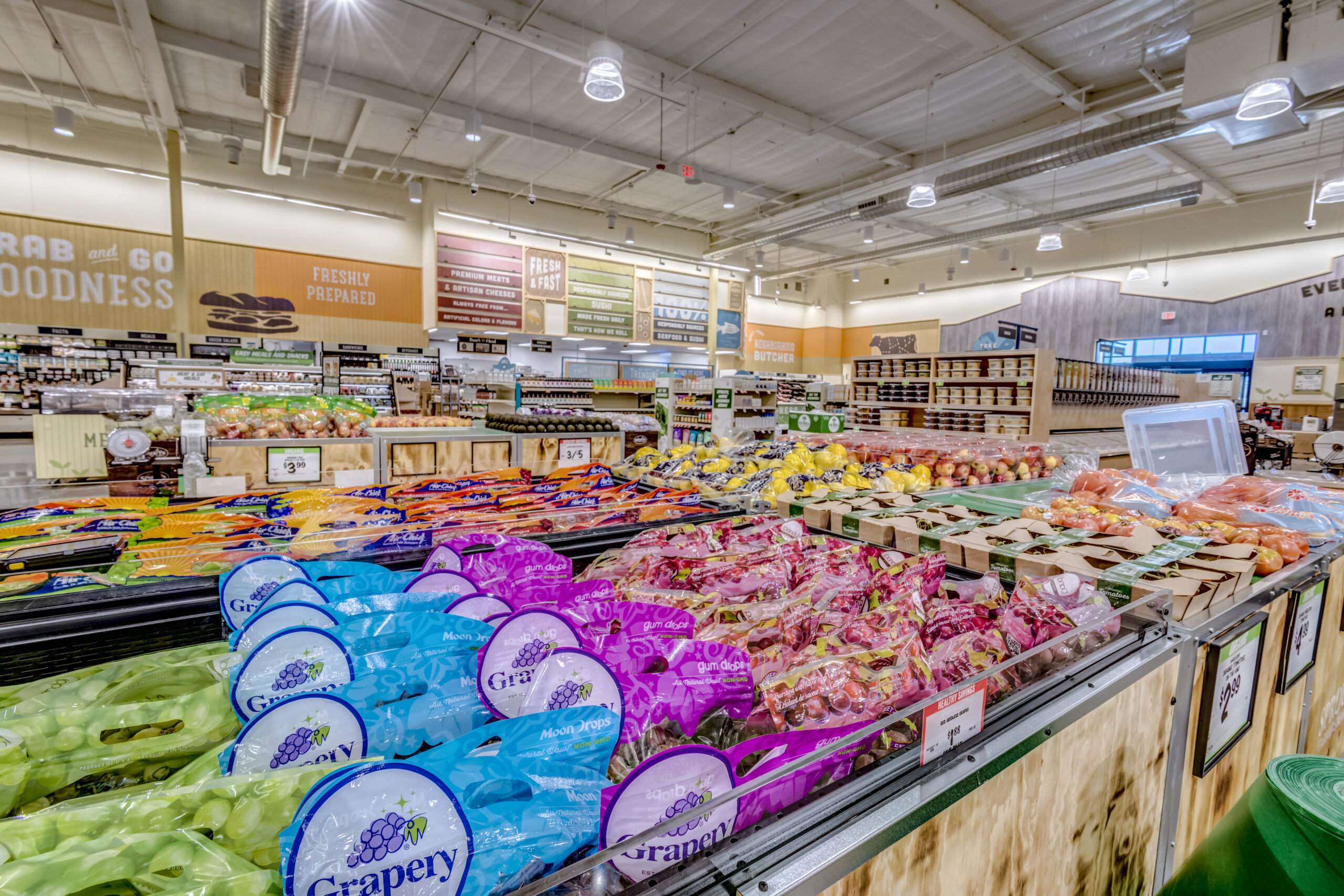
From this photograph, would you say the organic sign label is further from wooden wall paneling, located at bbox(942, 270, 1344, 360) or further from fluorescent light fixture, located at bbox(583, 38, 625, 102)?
wooden wall paneling, located at bbox(942, 270, 1344, 360)

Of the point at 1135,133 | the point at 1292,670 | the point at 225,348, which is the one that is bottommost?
the point at 1292,670

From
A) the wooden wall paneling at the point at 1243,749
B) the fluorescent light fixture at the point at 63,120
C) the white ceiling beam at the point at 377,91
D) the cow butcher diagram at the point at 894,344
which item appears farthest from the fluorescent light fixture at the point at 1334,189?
the fluorescent light fixture at the point at 63,120

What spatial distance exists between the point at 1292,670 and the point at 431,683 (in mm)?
Result: 2104

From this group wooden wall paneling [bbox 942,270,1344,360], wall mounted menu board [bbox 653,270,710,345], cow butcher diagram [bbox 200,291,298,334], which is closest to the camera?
cow butcher diagram [bbox 200,291,298,334]

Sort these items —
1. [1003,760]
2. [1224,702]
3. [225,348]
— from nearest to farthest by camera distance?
1. [1003,760]
2. [1224,702]
3. [225,348]

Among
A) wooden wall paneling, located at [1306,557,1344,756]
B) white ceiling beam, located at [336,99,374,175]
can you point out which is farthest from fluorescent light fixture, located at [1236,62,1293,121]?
white ceiling beam, located at [336,99,374,175]

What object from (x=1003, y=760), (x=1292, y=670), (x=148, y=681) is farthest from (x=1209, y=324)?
(x=148, y=681)

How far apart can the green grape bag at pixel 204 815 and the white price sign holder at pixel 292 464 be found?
257 centimetres

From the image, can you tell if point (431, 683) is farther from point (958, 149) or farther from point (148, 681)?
point (958, 149)

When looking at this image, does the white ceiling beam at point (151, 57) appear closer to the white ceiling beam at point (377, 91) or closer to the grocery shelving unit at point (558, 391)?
the white ceiling beam at point (377, 91)

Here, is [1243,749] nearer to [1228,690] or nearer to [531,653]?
[1228,690]

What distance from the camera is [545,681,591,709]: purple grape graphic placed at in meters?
0.75

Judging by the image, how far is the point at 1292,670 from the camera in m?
1.55

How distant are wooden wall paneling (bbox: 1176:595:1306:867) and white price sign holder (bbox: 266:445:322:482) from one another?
3.28m
